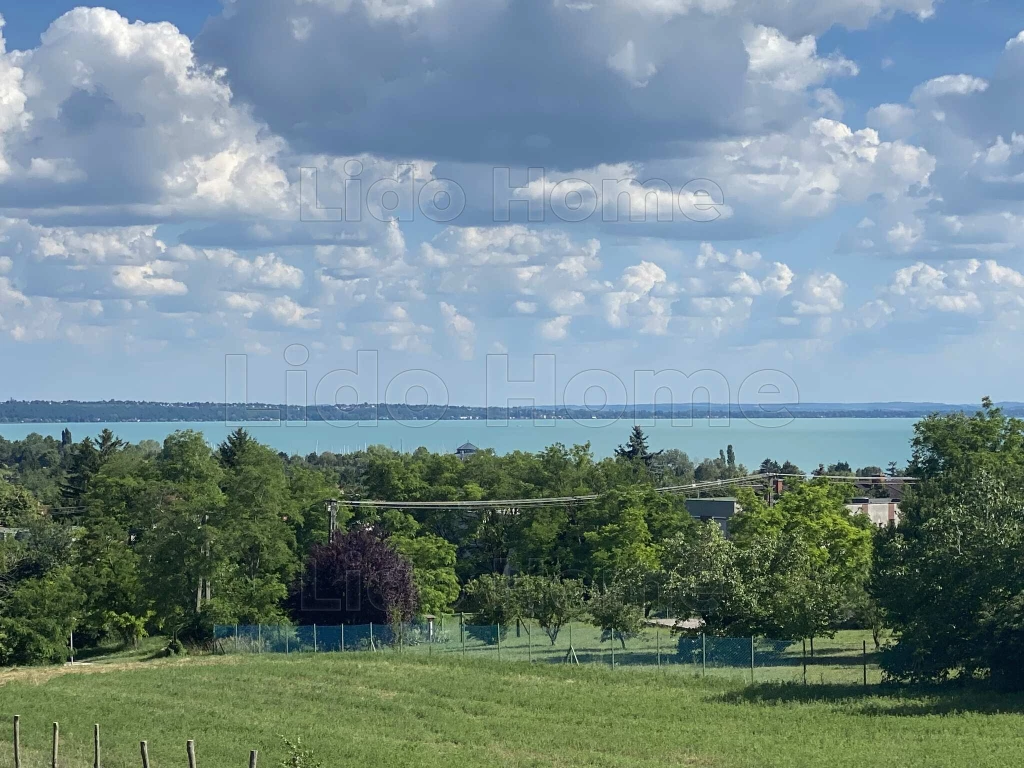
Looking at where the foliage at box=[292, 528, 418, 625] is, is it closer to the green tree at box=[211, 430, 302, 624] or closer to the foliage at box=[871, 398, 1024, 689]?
the green tree at box=[211, 430, 302, 624]

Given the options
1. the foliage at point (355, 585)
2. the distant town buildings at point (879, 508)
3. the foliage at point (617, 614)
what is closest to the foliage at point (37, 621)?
the foliage at point (355, 585)

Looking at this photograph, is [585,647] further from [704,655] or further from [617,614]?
[704,655]

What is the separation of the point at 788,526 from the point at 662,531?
11.2 m

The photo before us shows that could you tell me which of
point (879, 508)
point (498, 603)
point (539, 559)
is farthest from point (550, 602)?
point (879, 508)

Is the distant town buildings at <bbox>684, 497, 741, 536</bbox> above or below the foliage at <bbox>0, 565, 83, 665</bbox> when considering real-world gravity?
above

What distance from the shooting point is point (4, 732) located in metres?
32.4

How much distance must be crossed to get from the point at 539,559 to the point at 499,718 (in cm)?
4305

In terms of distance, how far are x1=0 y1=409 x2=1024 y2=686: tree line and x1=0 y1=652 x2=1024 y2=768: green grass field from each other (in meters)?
4.58

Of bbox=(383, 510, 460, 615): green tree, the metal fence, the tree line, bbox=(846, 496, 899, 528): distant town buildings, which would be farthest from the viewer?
bbox=(846, 496, 899, 528): distant town buildings

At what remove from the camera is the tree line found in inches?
1571

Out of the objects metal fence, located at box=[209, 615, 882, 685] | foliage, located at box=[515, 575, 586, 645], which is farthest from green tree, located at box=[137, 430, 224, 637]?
foliage, located at box=[515, 575, 586, 645]

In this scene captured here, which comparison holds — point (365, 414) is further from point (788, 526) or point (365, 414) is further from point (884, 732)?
point (884, 732)

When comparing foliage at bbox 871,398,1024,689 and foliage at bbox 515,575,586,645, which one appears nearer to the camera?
foliage at bbox 871,398,1024,689

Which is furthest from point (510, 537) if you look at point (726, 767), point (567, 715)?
point (726, 767)
